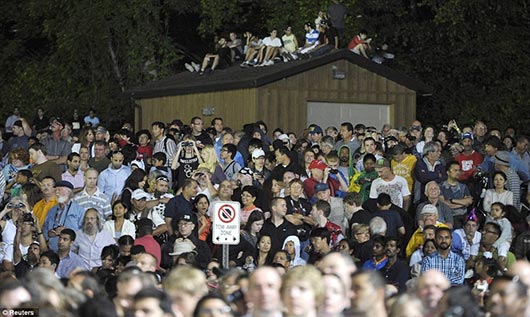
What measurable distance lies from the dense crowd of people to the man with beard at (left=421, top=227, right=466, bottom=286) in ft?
0.06

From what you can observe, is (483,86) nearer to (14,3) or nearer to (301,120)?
(301,120)

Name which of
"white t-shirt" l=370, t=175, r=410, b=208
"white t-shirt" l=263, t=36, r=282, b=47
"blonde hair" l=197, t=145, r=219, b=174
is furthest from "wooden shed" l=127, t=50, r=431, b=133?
"white t-shirt" l=370, t=175, r=410, b=208

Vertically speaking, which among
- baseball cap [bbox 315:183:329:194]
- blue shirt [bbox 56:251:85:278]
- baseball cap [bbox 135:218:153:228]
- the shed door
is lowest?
blue shirt [bbox 56:251:85:278]

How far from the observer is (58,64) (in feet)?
137

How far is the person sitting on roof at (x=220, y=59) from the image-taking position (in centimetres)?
3319

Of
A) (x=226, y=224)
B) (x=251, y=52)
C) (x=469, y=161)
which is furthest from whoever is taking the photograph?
(x=251, y=52)

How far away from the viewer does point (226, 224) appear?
1630cm

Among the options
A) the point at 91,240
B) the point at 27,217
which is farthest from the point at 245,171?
the point at 27,217

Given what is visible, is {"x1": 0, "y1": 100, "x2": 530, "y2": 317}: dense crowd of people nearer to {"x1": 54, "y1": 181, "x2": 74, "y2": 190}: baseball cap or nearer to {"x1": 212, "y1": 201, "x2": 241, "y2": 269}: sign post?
{"x1": 54, "y1": 181, "x2": 74, "y2": 190}: baseball cap

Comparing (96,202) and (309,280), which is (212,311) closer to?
(309,280)

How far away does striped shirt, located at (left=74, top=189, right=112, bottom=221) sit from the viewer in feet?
62.8

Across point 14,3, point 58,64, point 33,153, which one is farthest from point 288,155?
point 14,3

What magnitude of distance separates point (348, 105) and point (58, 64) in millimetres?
14213

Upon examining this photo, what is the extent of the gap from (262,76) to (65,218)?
34.5 ft
